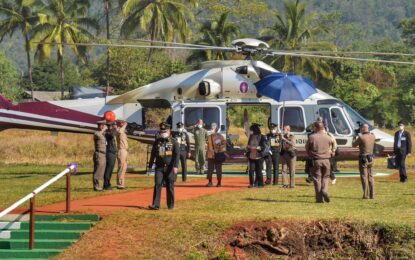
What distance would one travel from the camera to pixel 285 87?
938 inches

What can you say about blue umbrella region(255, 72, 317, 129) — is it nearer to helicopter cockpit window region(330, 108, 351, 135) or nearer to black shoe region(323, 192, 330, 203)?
helicopter cockpit window region(330, 108, 351, 135)

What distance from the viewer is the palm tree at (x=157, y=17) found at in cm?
6244

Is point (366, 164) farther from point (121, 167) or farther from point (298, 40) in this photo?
point (298, 40)

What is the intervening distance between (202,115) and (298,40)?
37.4 m

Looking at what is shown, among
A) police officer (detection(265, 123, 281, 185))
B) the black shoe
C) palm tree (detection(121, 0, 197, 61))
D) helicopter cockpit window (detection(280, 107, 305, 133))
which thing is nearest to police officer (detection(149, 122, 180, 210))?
the black shoe

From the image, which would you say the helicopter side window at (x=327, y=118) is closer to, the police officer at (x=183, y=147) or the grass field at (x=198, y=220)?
the police officer at (x=183, y=147)

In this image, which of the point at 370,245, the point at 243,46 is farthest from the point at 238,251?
the point at 243,46

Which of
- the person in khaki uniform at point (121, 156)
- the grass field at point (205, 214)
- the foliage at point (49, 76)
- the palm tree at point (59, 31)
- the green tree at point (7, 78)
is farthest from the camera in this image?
the foliage at point (49, 76)

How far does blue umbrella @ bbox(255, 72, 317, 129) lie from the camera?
23.6 meters

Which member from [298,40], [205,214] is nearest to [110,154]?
[205,214]

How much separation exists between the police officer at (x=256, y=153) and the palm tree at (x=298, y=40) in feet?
121

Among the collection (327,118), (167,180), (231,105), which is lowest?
(167,180)

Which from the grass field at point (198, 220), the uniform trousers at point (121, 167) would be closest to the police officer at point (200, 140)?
the uniform trousers at point (121, 167)

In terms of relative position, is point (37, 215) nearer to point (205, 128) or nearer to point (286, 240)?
point (286, 240)
